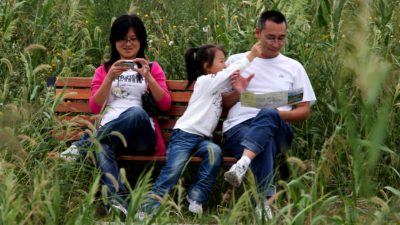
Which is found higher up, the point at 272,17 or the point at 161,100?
the point at 272,17

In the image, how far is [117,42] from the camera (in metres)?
Answer: 5.38

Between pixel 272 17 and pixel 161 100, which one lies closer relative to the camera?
pixel 272 17

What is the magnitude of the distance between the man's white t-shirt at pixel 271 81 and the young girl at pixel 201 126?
11cm

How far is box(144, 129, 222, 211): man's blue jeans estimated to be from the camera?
15.9 feet

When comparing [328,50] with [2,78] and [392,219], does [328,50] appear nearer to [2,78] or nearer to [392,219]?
[2,78]

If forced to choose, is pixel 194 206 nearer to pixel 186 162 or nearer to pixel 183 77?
pixel 186 162

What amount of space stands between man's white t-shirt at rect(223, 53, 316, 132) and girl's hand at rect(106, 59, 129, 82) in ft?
2.16

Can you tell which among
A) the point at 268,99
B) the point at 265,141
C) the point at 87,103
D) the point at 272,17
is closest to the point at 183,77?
the point at 87,103

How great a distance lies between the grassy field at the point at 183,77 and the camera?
3.16m

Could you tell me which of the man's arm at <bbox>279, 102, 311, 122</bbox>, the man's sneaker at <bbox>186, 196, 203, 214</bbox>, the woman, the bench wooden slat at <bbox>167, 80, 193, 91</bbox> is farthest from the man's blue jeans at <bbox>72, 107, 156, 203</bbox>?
the man's arm at <bbox>279, 102, 311, 122</bbox>

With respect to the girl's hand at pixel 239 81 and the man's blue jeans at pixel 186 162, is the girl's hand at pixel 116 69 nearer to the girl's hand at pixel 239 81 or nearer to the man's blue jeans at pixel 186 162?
the man's blue jeans at pixel 186 162

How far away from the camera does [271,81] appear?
5211mm

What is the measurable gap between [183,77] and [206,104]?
0.99 meters

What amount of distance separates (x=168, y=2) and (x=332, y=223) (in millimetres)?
4028
